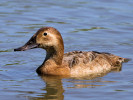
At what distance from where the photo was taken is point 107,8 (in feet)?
61.9

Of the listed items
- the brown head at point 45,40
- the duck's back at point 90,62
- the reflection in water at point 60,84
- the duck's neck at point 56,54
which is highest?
the brown head at point 45,40

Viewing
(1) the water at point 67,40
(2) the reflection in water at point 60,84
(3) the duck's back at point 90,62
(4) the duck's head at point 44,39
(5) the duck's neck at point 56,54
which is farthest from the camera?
(3) the duck's back at point 90,62

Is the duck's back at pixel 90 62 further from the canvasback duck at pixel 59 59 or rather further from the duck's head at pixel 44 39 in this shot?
the duck's head at pixel 44 39

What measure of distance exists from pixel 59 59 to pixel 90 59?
3.33 ft

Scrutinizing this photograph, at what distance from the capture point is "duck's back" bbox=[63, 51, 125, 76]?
12.7 metres

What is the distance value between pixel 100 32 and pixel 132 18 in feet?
6.79

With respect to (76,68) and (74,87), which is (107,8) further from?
(74,87)

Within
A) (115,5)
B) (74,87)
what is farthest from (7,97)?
(115,5)

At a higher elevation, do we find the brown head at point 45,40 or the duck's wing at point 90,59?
the brown head at point 45,40

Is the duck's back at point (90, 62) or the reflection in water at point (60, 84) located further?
the duck's back at point (90, 62)

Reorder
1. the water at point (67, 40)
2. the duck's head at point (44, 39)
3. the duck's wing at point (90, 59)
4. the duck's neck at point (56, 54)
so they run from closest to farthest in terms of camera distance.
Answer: the water at point (67, 40) < the duck's head at point (44, 39) < the duck's neck at point (56, 54) < the duck's wing at point (90, 59)

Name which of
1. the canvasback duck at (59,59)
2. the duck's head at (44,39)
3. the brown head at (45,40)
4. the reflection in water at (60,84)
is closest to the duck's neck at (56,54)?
the canvasback duck at (59,59)

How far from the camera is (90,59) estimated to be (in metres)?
13.1

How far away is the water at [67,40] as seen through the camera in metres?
11.0
